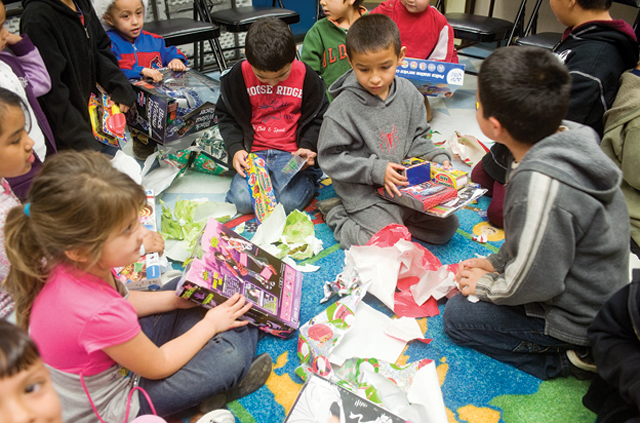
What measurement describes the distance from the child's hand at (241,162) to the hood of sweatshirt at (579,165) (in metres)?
1.08

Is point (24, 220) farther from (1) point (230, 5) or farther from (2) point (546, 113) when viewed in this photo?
(1) point (230, 5)

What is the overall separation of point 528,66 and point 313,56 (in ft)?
4.51

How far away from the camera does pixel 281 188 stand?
1.80m

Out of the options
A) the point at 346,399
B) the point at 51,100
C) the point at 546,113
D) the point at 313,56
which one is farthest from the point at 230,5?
the point at 346,399

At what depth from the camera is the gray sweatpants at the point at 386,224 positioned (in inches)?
60.7

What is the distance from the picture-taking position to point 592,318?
3.32 feet

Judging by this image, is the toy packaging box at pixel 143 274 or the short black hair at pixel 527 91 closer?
the short black hair at pixel 527 91

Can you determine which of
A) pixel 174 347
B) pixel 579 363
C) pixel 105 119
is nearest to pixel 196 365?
pixel 174 347

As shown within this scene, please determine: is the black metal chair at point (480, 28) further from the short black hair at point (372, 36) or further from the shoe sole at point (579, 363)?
the shoe sole at point (579, 363)

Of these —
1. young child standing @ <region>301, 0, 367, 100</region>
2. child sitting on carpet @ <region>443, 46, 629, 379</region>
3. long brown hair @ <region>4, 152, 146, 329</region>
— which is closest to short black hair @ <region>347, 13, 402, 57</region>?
child sitting on carpet @ <region>443, 46, 629, 379</region>

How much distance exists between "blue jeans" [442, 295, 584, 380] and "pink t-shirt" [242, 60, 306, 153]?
1.02m

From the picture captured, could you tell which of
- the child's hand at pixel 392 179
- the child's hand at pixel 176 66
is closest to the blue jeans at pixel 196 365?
the child's hand at pixel 392 179

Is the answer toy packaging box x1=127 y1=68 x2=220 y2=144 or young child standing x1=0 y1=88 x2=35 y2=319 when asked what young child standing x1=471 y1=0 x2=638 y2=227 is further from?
young child standing x1=0 y1=88 x2=35 y2=319

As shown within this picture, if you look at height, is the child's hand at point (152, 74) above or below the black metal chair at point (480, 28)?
below
